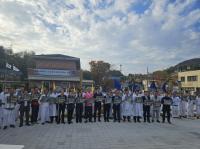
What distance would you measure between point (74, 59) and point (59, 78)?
22.1 m

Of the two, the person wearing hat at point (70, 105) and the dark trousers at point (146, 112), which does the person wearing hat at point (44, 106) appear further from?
the dark trousers at point (146, 112)

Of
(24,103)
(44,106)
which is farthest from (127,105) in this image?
(24,103)

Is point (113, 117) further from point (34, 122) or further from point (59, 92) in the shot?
point (34, 122)

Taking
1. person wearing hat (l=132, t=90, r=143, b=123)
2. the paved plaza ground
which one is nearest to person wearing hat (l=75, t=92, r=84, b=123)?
the paved plaza ground

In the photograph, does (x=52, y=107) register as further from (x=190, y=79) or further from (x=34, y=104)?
(x=190, y=79)

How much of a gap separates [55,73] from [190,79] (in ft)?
Result: 192

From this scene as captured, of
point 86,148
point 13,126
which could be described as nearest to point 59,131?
point 13,126

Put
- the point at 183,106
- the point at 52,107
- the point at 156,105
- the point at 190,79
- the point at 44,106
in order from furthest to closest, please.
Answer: the point at 190,79 → the point at 183,106 → the point at 156,105 → the point at 52,107 → the point at 44,106

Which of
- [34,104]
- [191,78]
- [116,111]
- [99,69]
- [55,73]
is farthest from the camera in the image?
[191,78]

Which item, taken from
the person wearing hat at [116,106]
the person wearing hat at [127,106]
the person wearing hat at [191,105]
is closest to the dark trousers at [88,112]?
the person wearing hat at [116,106]

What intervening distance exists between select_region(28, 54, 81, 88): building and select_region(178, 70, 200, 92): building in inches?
1478

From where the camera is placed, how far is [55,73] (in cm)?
4762

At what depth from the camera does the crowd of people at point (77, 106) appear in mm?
15992

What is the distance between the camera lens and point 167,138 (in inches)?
493
